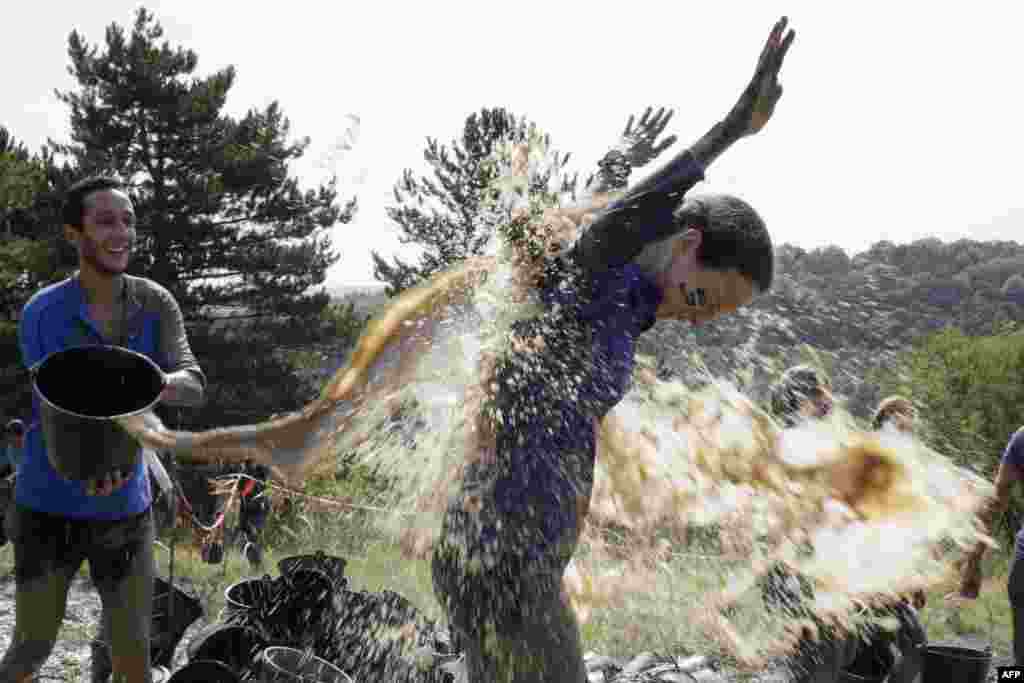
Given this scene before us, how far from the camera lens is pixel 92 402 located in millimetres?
2875

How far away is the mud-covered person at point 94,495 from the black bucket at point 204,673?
314 mm

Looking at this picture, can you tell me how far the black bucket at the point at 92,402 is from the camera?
2.61 metres

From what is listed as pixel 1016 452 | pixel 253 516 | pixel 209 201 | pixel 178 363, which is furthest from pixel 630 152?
pixel 209 201

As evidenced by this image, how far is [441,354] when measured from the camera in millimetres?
2980

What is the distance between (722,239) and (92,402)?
6.61 ft

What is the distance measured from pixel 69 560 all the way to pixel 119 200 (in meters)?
1.20

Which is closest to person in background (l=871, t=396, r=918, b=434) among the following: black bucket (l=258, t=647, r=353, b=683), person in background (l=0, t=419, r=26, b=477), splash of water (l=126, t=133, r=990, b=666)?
splash of water (l=126, t=133, r=990, b=666)

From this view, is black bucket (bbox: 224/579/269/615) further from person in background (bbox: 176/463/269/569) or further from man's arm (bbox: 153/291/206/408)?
man's arm (bbox: 153/291/206/408)

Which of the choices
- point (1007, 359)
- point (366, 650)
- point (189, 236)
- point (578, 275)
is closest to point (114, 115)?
point (189, 236)

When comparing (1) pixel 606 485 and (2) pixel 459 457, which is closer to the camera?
(2) pixel 459 457

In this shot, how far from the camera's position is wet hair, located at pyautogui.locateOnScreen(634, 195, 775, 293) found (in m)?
2.54

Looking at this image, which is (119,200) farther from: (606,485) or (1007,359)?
(1007,359)

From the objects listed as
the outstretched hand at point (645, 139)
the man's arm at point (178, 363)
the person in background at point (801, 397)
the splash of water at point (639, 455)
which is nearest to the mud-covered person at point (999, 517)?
the splash of water at point (639, 455)

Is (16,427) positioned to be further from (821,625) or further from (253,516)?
(821,625)
